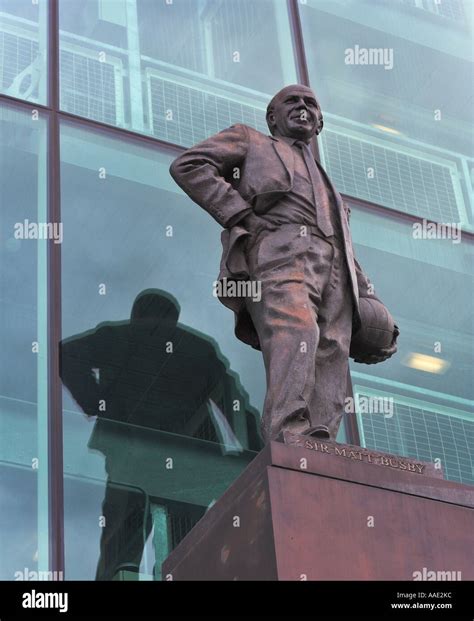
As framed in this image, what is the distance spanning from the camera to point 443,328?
1459 cm

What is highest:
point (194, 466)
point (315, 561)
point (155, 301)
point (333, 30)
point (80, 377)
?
point (333, 30)

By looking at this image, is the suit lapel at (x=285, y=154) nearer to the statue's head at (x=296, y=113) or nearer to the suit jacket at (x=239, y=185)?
the suit jacket at (x=239, y=185)

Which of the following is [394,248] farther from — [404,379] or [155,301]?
[155,301]

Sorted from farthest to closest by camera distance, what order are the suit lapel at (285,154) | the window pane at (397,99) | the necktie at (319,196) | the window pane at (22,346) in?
the window pane at (397,99) < the window pane at (22,346) < the suit lapel at (285,154) < the necktie at (319,196)

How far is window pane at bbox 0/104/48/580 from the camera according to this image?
1128 cm

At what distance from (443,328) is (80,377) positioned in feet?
13.7

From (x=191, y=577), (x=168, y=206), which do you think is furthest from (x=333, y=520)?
(x=168, y=206)

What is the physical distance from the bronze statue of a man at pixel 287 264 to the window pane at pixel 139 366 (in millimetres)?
3286

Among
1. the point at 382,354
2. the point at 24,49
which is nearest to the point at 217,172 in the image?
the point at 382,354

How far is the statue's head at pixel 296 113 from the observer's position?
Result: 366 inches

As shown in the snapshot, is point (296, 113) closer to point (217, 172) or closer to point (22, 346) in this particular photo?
point (217, 172)

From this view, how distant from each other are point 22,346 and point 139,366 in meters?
1.03

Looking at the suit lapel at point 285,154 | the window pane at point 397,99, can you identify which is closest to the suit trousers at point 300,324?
the suit lapel at point 285,154

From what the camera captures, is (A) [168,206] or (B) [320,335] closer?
(B) [320,335]
